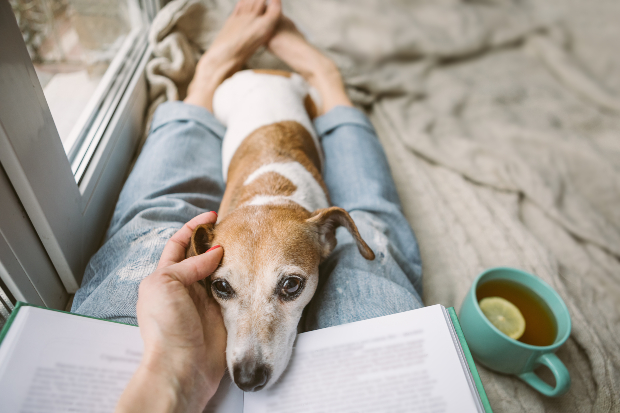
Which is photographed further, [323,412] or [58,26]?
[58,26]

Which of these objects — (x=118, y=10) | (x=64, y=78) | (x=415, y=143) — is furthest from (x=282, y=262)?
(x=118, y=10)

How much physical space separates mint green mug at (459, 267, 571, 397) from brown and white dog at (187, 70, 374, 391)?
0.48 m

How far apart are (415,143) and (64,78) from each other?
1745 mm

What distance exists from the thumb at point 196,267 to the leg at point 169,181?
0.21m

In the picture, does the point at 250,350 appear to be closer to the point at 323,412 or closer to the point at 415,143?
the point at 323,412

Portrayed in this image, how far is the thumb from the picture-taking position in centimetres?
85

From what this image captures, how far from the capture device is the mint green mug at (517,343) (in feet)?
3.58

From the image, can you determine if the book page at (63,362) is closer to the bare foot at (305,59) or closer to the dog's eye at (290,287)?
the dog's eye at (290,287)

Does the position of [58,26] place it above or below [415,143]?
above

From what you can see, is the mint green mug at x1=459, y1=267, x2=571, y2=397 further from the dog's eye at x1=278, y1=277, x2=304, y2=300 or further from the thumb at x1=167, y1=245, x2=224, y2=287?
the thumb at x1=167, y1=245, x2=224, y2=287

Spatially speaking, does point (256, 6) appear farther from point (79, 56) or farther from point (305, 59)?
point (79, 56)

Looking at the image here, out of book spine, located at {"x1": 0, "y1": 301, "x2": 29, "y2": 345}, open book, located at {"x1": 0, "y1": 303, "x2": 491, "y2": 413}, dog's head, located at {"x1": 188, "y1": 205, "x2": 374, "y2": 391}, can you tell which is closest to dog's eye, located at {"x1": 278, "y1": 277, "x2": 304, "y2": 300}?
dog's head, located at {"x1": 188, "y1": 205, "x2": 374, "y2": 391}

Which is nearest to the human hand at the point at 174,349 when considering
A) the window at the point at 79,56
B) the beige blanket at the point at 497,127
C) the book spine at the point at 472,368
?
the book spine at the point at 472,368

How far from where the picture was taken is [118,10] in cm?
194
